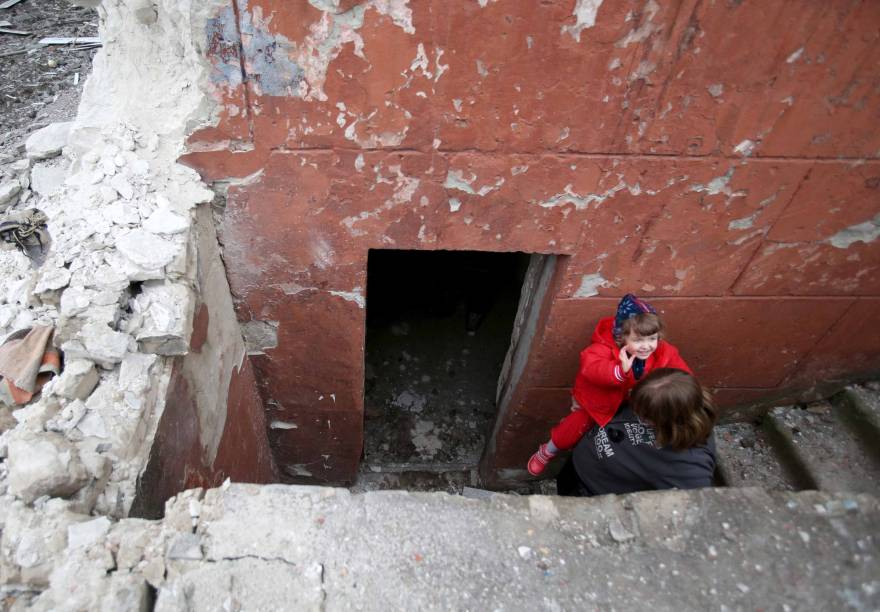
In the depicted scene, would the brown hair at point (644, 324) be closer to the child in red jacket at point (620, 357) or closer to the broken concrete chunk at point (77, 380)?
the child in red jacket at point (620, 357)

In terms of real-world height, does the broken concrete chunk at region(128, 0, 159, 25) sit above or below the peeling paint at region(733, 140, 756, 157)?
above

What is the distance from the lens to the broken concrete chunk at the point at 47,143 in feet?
7.80

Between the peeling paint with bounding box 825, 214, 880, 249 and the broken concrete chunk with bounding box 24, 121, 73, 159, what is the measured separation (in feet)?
11.6

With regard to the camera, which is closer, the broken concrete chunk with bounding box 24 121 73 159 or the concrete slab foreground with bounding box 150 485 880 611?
the concrete slab foreground with bounding box 150 485 880 611

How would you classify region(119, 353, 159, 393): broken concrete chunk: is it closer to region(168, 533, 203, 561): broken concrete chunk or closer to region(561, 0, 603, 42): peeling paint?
region(168, 533, 203, 561): broken concrete chunk

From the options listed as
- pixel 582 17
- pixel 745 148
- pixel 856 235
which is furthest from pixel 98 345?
pixel 856 235

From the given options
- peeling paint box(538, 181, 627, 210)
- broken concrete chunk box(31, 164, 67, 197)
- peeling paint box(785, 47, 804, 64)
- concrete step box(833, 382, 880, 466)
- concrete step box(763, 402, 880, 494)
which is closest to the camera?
peeling paint box(785, 47, 804, 64)

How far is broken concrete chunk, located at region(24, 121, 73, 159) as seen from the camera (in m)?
2.38

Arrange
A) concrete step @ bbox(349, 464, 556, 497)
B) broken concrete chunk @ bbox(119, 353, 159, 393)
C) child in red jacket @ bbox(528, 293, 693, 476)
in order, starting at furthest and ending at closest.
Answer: concrete step @ bbox(349, 464, 556, 497)
child in red jacket @ bbox(528, 293, 693, 476)
broken concrete chunk @ bbox(119, 353, 159, 393)

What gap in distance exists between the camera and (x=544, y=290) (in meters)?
2.62

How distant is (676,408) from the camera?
6.27 feet

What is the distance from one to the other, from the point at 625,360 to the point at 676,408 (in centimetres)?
36

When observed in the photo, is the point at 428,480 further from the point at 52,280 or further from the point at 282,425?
the point at 52,280

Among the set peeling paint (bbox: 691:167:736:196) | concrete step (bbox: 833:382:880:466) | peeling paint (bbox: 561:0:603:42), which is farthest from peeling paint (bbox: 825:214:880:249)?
peeling paint (bbox: 561:0:603:42)
